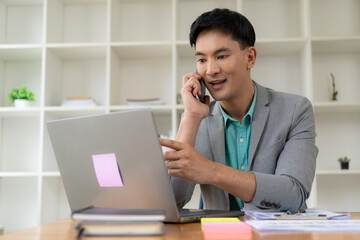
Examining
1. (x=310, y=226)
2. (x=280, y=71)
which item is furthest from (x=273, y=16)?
(x=310, y=226)

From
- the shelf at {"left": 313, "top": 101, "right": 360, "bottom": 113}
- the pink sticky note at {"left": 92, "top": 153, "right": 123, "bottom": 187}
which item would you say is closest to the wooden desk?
the pink sticky note at {"left": 92, "top": 153, "right": 123, "bottom": 187}

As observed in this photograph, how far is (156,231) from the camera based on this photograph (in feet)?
2.55

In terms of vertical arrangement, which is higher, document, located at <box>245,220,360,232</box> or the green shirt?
the green shirt

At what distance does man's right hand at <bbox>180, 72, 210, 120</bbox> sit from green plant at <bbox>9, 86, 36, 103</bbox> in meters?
1.74

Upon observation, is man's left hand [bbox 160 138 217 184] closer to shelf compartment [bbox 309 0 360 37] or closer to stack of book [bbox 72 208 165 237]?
stack of book [bbox 72 208 165 237]

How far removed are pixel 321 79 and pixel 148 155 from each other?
2.52 m

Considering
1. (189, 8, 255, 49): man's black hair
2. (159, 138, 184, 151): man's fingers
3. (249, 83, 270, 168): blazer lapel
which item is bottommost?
(159, 138, 184, 151): man's fingers

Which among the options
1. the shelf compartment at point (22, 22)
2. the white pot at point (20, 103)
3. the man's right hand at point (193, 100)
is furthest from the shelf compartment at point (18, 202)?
the man's right hand at point (193, 100)

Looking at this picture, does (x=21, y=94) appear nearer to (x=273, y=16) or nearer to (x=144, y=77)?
(x=144, y=77)

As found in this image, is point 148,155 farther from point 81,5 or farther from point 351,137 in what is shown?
point 81,5

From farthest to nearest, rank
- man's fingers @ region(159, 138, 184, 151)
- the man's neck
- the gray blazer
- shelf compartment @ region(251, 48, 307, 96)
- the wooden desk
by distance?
shelf compartment @ region(251, 48, 307, 96), the man's neck, the gray blazer, man's fingers @ region(159, 138, 184, 151), the wooden desk

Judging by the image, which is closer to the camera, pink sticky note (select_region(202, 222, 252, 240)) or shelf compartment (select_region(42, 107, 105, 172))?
pink sticky note (select_region(202, 222, 252, 240))

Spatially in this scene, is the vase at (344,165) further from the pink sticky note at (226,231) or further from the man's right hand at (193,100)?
the pink sticky note at (226,231)

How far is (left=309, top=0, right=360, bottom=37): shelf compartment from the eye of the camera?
10.0 ft
